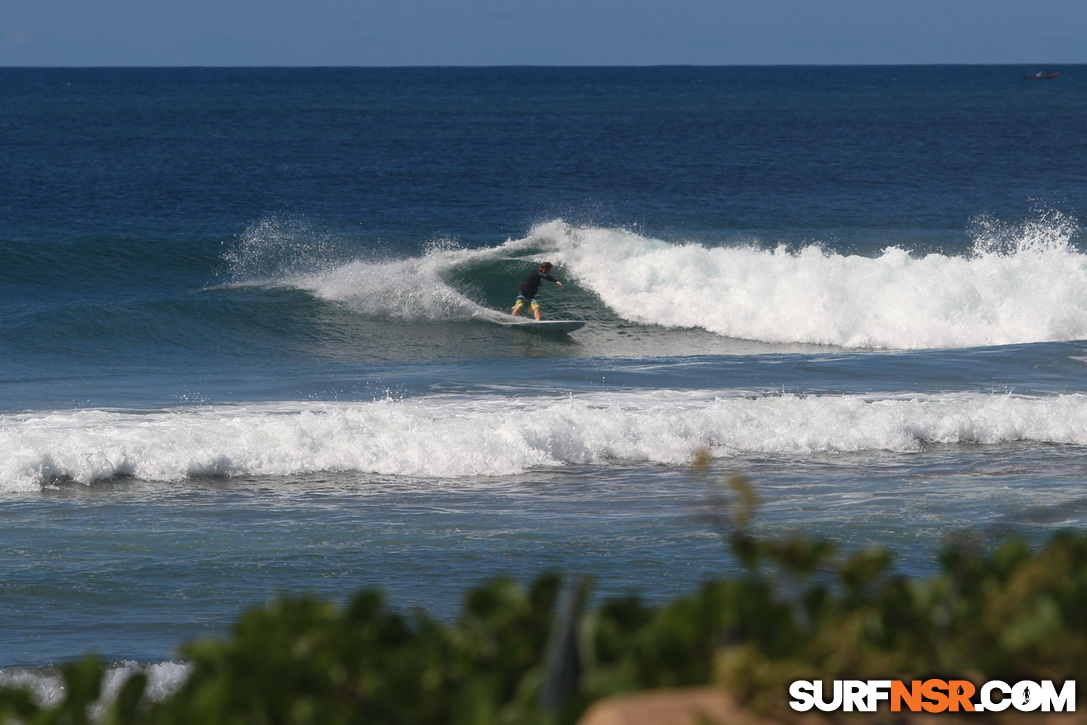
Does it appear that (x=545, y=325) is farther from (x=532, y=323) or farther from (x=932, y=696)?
(x=932, y=696)

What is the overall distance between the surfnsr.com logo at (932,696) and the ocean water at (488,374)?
592 mm

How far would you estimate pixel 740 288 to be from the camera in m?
25.7

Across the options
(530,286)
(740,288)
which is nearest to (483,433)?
(530,286)

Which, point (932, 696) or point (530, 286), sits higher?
point (530, 286)

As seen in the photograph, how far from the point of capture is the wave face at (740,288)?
23.3m

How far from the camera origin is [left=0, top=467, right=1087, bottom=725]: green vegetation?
83.7 inches

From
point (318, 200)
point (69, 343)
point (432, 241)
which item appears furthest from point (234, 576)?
point (318, 200)

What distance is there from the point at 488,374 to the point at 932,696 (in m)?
14.8

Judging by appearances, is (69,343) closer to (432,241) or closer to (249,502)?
(249,502)

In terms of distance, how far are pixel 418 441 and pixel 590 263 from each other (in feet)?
51.8

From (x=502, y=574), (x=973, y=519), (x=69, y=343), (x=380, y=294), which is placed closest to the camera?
(x=502, y=574)

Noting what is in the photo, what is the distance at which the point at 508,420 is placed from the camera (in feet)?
41.2

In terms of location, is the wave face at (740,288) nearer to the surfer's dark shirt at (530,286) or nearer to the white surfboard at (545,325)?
the white surfboard at (545,325)

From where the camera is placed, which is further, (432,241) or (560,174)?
(560,174)
